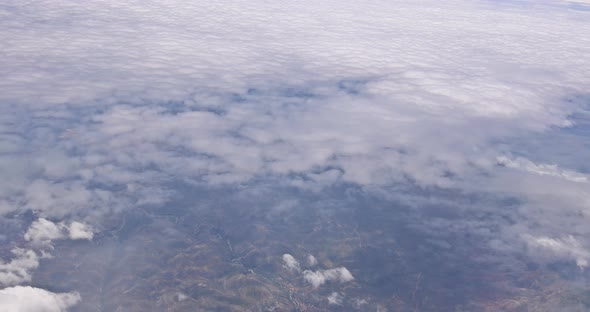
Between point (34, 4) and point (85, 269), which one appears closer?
point (85, 269)

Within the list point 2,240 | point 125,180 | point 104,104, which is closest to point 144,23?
point 104,104

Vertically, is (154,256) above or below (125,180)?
below

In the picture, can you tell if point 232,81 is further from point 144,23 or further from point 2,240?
point 144,23

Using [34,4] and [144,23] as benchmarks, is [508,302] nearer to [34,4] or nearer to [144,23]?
[144,23]

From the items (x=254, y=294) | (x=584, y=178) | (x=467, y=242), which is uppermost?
(x=584, y=178)

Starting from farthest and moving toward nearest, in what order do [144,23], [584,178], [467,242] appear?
[144,23], [584,178], [467,242]

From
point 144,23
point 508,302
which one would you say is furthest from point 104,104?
point 144,23

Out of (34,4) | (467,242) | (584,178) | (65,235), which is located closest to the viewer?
(65,235)
